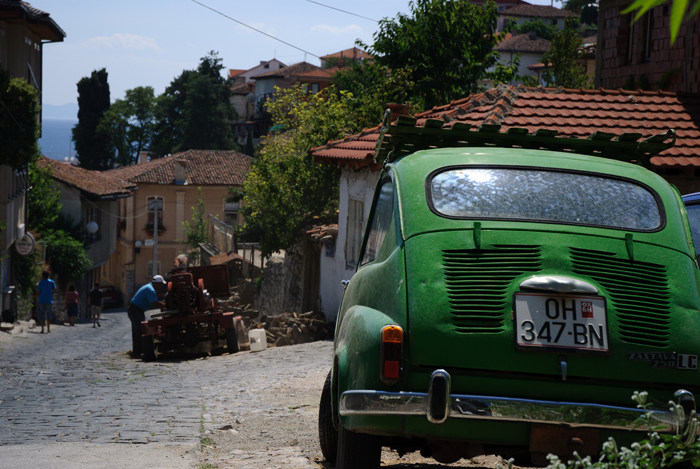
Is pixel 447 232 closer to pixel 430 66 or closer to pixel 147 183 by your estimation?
pixel 430 66

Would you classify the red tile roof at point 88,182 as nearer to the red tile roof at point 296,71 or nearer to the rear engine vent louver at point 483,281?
the red tile roof at point 296,71

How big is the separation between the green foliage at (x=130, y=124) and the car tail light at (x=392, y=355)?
78.9 m

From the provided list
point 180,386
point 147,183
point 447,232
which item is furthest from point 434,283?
point 147,183

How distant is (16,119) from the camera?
20469mm

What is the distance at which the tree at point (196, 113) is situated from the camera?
259 feet

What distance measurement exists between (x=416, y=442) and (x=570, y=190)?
1.63 meters

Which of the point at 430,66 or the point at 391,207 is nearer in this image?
the point at 391,207

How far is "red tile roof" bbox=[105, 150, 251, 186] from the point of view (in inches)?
2393

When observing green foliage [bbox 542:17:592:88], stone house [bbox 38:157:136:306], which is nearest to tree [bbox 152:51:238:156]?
stone house [bbox 38:157:136:306]

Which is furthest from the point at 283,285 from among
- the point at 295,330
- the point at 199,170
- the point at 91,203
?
the point at 199,170

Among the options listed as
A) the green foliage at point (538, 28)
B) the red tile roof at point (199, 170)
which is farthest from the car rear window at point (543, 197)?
the green foliage at point (538, 28)

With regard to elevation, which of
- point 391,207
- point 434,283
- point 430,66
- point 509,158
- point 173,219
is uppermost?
point 430,66

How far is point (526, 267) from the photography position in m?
3.73

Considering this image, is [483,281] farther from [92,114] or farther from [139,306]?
[92,114]
